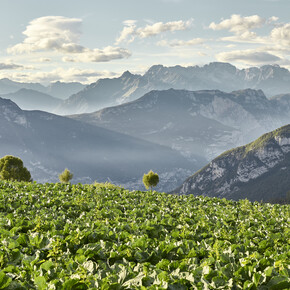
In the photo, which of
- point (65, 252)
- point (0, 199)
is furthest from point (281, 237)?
point (0, 199)

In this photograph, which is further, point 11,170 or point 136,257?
point 11,170

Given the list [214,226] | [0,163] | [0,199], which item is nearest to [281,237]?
[214,226]

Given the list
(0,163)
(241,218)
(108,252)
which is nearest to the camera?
(108,252)

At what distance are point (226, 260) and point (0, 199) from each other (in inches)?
604

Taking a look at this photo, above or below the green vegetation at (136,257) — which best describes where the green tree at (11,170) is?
below

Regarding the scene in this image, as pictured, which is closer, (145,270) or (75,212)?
(145,270)

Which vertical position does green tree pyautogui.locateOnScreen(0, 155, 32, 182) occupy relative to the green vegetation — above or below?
below

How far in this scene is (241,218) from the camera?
17.4m

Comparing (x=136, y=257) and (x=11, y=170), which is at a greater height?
(x=136, y=257)

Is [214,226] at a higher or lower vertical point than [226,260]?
lower

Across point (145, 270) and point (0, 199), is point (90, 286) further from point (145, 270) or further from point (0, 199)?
point (0, 199)

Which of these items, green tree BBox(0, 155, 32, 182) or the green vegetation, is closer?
the green vegetation

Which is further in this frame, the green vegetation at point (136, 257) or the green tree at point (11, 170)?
the green tree at point (11, 170)

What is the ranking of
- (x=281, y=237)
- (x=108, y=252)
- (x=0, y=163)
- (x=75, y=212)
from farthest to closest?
(x=0, y=163), (x=75, y=212), (x=281, y=237), (x=108, y=252)
